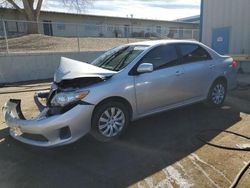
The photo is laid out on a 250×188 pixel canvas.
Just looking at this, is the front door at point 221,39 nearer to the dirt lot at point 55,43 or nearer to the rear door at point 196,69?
the rear door at point 196,69

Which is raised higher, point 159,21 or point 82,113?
point 159,21

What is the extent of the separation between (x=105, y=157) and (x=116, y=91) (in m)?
1.05

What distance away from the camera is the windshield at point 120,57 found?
14.6 feet

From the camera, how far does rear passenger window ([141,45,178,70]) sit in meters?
4.57

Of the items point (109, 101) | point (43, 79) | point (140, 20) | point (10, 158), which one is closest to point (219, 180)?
point (109, 101)

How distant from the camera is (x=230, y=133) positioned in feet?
14.3

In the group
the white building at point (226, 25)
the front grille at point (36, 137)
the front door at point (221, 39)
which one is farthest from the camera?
the front door at point (221, 39)

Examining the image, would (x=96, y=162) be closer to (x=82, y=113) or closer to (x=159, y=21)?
(x=82, y=113)

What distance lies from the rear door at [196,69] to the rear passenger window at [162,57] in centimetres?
24

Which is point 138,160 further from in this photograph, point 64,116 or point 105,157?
point 64,116

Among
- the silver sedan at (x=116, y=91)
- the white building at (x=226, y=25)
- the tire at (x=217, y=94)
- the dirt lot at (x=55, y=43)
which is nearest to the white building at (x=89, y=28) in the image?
the dirt lot at (x=55, y=43)

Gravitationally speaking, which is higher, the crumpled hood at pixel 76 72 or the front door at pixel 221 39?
the front door at pixel 221 39

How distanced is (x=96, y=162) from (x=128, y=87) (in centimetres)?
135

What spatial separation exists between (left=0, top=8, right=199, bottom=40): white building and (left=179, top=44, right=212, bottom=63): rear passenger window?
9511 mm
